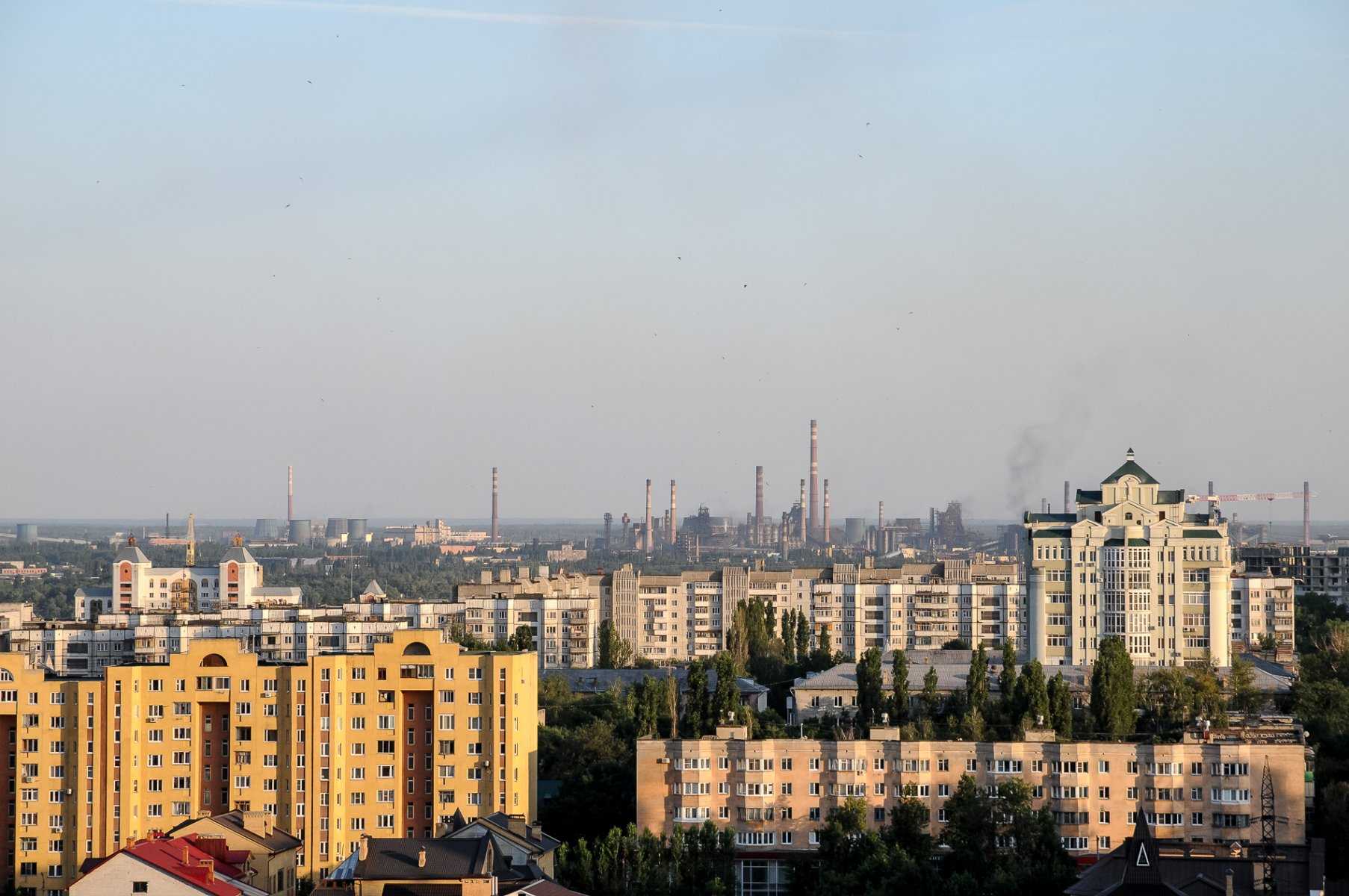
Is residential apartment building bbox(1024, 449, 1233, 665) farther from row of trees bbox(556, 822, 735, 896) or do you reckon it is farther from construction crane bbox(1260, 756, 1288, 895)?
row of trees bbox(556, 822, 735, 896)

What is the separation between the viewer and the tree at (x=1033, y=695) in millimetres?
40438

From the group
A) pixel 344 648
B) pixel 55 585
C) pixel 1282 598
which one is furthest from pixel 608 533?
pixel 344 648

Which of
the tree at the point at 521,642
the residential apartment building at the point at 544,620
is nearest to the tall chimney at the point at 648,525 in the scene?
the residential apartment building at the point at 544,620

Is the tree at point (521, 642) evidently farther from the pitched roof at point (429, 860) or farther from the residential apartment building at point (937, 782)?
the pitched roof at point (429, 860)

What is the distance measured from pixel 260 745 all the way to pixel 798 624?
95.5 feet

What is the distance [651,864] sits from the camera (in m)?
34.9

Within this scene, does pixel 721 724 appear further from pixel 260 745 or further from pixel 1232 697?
pixel 1232 697

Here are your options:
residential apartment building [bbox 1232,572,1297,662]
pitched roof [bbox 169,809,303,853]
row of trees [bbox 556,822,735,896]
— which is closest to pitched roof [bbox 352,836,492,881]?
row of trees [bbox 556,822,735,896]

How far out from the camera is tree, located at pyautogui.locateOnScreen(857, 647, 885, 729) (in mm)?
46062

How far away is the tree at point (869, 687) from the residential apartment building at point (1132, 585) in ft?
52.7

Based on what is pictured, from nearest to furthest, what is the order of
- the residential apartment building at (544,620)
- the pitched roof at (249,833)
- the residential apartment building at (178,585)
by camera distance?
the pitched roof at (249,833) → the residential apartment building at (544,620) → the residential apartment building at (178,585)

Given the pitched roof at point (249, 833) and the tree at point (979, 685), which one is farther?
the tree at point (979, 685)

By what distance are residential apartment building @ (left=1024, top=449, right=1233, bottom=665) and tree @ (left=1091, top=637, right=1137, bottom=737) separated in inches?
742

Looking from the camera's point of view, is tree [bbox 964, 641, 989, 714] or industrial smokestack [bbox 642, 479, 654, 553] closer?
tree [bbox 964, 641, 989, 714]
